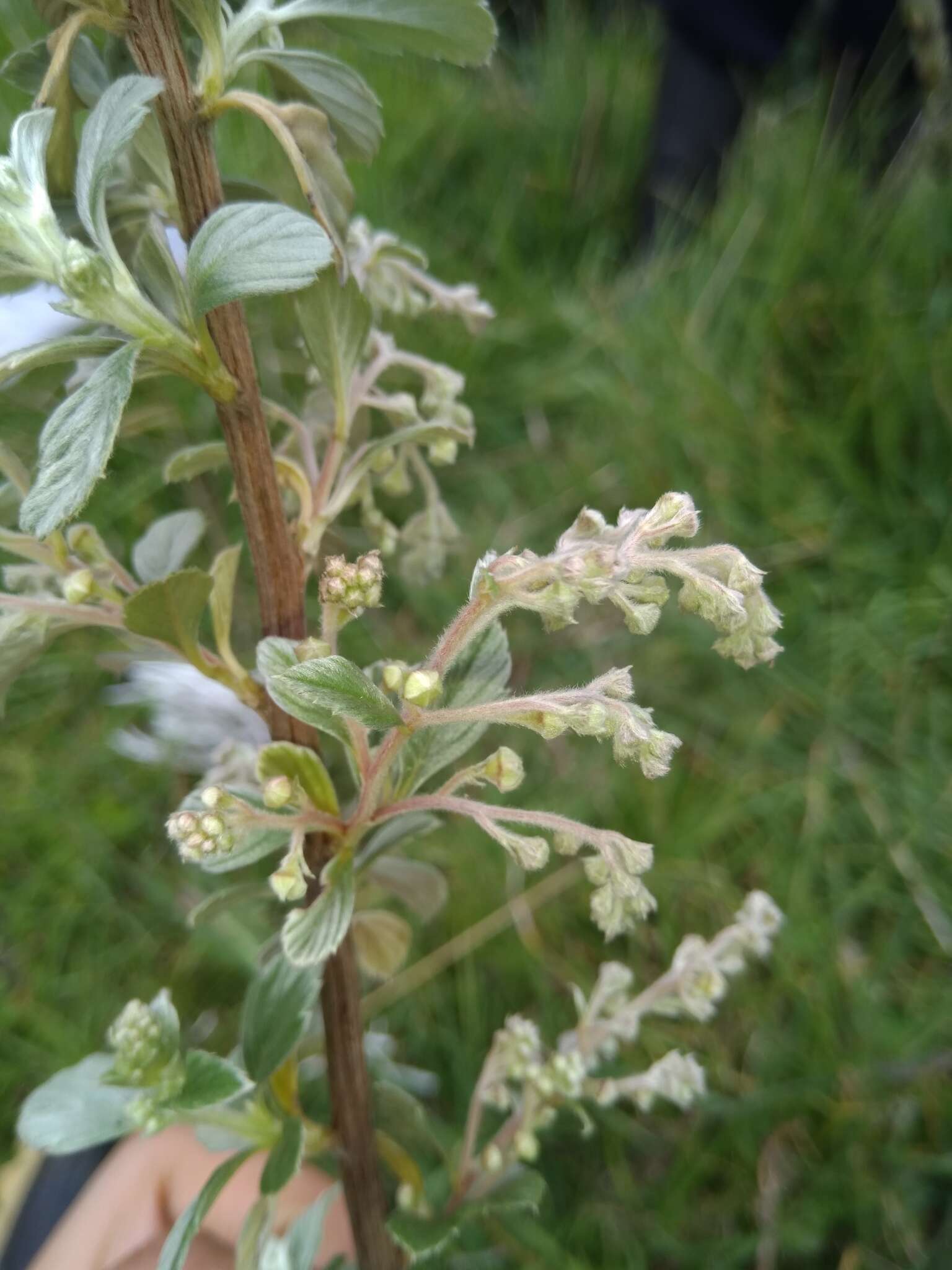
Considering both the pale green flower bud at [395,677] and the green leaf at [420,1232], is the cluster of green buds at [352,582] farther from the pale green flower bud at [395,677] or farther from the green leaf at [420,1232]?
the green leaf at [420,1232]

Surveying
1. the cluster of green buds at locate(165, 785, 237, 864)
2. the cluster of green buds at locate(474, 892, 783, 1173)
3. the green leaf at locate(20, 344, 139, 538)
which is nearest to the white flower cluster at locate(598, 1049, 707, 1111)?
the cluster of green buds at locate(474, 892, 783, 1173)

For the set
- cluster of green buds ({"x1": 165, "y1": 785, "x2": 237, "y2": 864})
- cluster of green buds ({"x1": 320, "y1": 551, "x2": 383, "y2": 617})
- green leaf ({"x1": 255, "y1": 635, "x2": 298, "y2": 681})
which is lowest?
cluster of green buds ({"x1": 165, "y1": 785, "x2": 237, "y2": 864})

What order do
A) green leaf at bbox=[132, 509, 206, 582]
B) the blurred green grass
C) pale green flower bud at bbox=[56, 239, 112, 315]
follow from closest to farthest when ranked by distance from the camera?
pale green flower bud at bbox=[56, 239, 112, 315] < green leaf at bbox=[132, 509, 206, 582] < the blurred green grass

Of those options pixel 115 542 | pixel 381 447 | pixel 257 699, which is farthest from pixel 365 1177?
pixel 115 542

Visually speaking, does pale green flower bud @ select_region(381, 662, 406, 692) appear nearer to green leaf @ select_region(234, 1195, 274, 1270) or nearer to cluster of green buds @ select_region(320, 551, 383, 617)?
cluster of green buds @ select_region(320, 551, 383, 617)

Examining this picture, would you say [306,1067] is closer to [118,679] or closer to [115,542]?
[118,679]

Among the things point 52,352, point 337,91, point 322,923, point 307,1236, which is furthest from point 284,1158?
point 337,91

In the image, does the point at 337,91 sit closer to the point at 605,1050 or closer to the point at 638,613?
the point at 638,613
